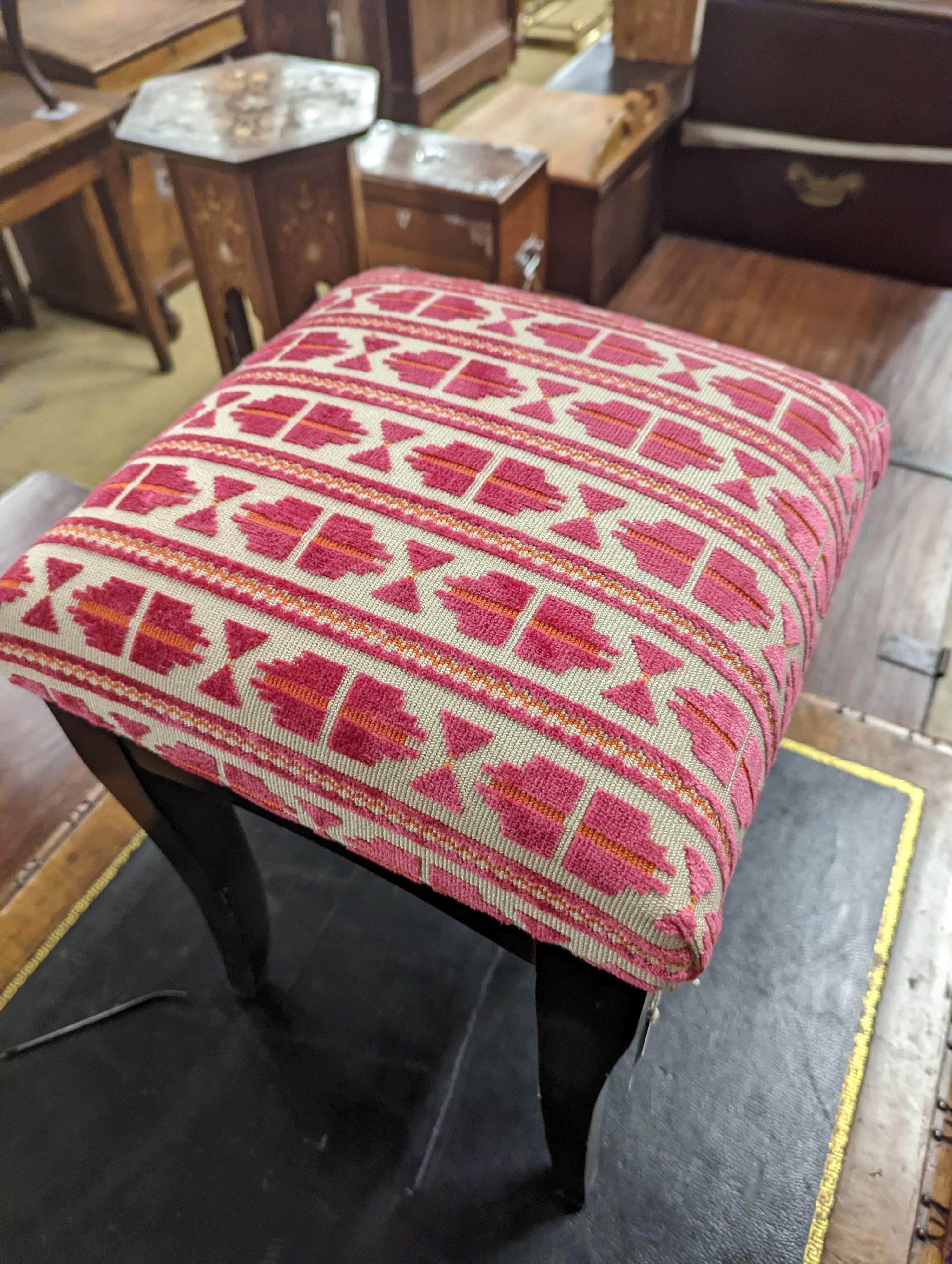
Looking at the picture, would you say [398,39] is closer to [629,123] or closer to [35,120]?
[35,120]

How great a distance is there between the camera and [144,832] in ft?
3.60

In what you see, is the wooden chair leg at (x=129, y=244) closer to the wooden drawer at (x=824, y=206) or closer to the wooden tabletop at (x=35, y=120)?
the wooden tabletop at (x=35, y=120)

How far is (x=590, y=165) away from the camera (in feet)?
4.58

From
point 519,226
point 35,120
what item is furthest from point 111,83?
point 519,226

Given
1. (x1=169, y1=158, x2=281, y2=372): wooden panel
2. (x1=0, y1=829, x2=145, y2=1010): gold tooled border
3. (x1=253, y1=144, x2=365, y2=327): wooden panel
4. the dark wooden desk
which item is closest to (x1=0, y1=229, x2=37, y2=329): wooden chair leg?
the dark wooden desk

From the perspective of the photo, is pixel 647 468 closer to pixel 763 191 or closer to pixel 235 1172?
pixel 235 1172

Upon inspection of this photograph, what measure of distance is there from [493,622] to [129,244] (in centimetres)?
173

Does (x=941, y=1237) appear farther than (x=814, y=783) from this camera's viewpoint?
No

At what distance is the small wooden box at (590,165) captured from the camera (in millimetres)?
1400

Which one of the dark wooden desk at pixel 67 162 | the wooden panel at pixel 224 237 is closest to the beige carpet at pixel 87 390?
the dark wooden desk at pixel 67 162

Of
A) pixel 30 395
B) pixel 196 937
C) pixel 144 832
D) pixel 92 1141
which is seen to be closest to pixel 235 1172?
pixel 92 1141

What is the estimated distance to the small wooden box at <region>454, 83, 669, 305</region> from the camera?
1400mm

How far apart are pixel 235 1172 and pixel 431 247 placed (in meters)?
1.27

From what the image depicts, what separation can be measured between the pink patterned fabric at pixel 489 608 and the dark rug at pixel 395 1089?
46cm
